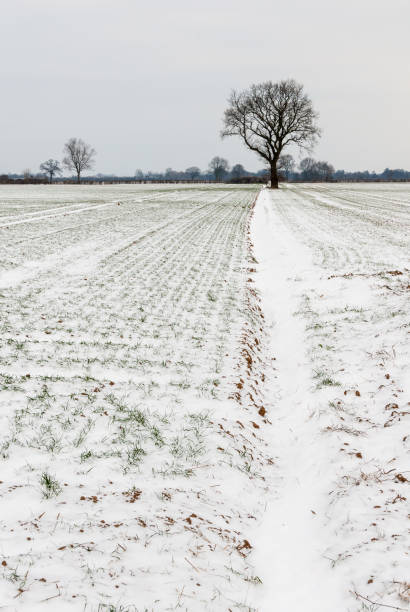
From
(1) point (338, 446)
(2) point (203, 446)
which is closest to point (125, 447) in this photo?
(2) point (203, 446)

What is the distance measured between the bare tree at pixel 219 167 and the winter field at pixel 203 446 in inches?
5297

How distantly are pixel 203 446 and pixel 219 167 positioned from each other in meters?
142

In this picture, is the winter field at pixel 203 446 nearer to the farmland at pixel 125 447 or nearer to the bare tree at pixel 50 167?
the farmland at pixel 125 447

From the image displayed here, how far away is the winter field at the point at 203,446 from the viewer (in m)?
2.51

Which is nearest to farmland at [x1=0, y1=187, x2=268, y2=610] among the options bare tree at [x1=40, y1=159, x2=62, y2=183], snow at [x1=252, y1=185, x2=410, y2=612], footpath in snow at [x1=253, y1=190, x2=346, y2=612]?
Result: footpath in snow at [x1=253, y1=190, x2=346, y2=612]

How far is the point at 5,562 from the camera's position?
243 cm

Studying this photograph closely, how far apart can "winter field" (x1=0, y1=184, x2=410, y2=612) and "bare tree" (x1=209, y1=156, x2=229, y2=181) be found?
135m

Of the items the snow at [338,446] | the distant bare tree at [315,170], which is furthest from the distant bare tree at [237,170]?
the snow at [338,446]

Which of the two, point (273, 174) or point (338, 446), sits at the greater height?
point (273, 174)

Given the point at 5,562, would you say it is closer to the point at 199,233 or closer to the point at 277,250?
the point at 277,250

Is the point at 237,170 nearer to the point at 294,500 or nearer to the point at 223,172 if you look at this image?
the point at 223,172

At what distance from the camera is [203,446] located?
377 cm

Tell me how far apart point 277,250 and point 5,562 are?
11.8m

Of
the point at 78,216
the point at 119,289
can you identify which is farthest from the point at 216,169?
→ the point at 119,289
